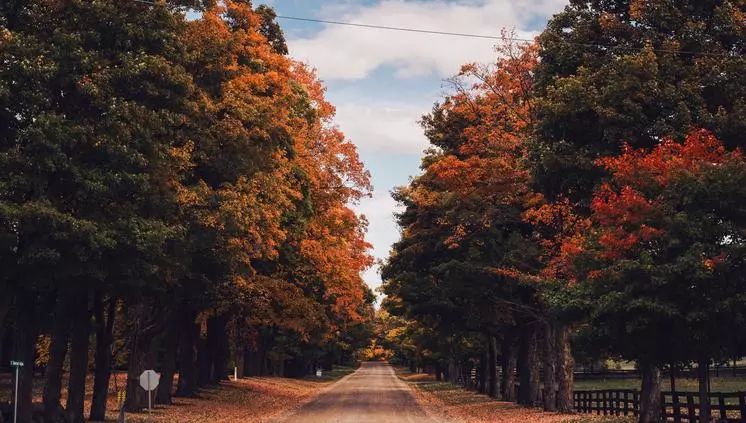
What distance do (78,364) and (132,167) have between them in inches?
304

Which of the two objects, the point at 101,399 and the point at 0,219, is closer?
the point at 0,219

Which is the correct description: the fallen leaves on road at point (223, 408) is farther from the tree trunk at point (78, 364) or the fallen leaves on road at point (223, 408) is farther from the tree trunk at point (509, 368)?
the tree trunk at point (509, 368)

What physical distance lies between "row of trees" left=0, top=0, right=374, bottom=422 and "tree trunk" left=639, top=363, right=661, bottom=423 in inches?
485

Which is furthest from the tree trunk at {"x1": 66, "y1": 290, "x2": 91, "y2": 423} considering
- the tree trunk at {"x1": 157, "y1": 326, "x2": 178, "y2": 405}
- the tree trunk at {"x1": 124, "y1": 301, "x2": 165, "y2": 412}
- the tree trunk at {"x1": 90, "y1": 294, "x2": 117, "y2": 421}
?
the tree trunk at {"x1": 157, "y1": 326, "x2": 178, "y2": 405}

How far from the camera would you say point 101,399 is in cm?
2630

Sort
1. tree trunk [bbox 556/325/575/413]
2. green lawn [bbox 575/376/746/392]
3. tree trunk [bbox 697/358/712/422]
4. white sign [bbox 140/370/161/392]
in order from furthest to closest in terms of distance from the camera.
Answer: green lawn [bbox 575/376/746/392], tree trunk [bbox 556/325/575/413], white sign [bbox 140/370/161/392], tree trunk [bbox 697/358/712/422]

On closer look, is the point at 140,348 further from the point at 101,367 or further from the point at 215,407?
the point at 215,407

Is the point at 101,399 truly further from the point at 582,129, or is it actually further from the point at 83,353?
the point at 582,129

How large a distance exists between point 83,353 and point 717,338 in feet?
56.2

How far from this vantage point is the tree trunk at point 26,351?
20.3 metres

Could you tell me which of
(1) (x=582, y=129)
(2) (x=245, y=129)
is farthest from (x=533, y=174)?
(2) (x=245, y=129)

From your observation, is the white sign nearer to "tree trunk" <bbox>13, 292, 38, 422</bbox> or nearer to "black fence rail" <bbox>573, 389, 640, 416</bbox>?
"tree trunk" <bbox>13, 292, 38, 422</bbox>

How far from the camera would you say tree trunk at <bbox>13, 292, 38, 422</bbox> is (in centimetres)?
2027

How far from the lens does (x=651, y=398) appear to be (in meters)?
23.7
